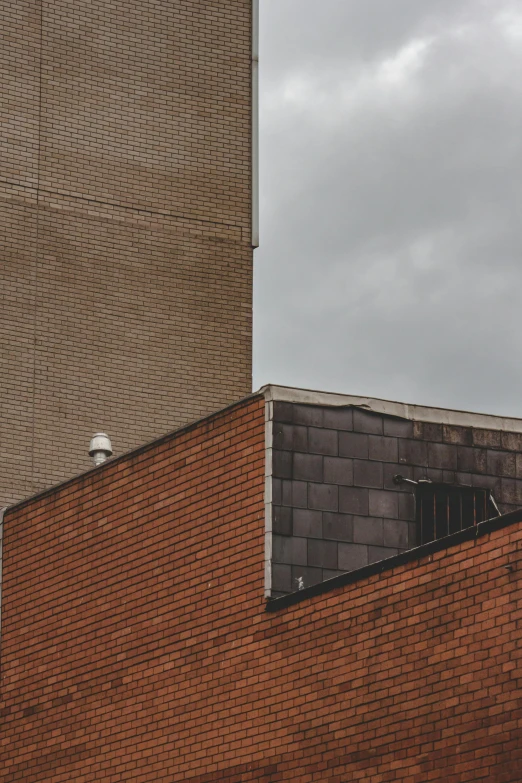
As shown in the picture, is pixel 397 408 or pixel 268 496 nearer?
pixel 268 496

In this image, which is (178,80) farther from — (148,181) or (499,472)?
(499,472)

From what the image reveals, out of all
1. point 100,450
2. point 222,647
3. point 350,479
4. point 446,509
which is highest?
point 100,450

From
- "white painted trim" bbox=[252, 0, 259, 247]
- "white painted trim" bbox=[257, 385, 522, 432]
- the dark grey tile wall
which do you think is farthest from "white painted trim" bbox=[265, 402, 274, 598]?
"white painted trim" bbox=[252, 0, 259, 247]

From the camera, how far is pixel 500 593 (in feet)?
47.0

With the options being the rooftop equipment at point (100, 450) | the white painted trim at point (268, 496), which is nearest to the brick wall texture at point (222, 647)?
the white painted trim at point (268, 496)

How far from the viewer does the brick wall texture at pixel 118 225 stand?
86.3 ft

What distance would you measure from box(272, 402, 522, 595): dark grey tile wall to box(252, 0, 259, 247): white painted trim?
10304 millimetres

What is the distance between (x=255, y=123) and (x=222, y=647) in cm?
1349

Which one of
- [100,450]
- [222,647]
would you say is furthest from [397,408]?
[100,450]

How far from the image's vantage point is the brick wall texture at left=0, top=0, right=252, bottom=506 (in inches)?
1035

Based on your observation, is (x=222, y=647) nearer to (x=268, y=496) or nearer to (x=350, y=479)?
(x=268, y=496)

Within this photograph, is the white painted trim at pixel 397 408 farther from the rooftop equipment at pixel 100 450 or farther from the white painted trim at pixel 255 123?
the white painted trim at pixel 255 123

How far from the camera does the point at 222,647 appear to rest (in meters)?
17.5

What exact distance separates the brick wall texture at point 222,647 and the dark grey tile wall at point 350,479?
302mm
